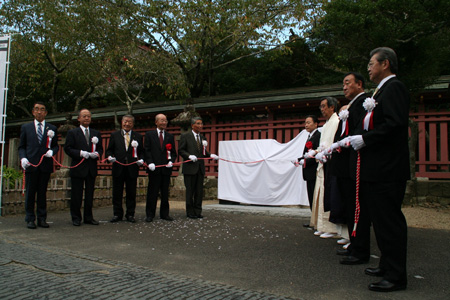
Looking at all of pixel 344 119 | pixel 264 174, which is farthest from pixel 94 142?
pixel 344 119

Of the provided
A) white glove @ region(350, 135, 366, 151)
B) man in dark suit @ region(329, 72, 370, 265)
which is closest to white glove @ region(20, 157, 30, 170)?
man in dark suit @ region(329, 72, 370, 265)

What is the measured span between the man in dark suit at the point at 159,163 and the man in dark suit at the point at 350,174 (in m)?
3.64

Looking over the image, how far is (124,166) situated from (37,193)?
1478mm

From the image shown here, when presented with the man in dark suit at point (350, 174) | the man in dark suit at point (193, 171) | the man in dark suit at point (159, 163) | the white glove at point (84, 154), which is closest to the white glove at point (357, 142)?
the man in dark suit at point (350, 174)

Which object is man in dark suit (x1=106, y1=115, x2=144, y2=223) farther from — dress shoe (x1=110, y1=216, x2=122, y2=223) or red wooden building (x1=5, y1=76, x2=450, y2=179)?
red wooden building (x1=5, y1=76, x2=450, y2=179)

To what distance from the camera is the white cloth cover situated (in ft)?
26.1

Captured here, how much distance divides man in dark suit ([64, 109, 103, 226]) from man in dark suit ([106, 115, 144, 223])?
0.36 metres

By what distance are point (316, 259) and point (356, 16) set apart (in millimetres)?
5582

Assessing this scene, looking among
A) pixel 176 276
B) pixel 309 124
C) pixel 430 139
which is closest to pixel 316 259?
pixel 176 276

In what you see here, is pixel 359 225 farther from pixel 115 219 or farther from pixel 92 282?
pixel 115 219

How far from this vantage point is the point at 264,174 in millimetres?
8320

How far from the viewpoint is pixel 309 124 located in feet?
19.8

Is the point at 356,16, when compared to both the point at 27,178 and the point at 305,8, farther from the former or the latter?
the point at 27,178

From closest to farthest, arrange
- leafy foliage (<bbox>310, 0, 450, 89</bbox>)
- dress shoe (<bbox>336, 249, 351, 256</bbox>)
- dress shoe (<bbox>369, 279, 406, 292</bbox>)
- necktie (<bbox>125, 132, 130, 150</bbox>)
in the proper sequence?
dress shoe (<bbox>369, 279, 406, 292</bbox>) → dress shoe (<bbox>336, 249, 351, 256</bbox>) → necktie (<bbox>125, 132, 130, 150</bbox>) → leafy foliage (<bbox>310, 0, 450, 89</bbox>)
